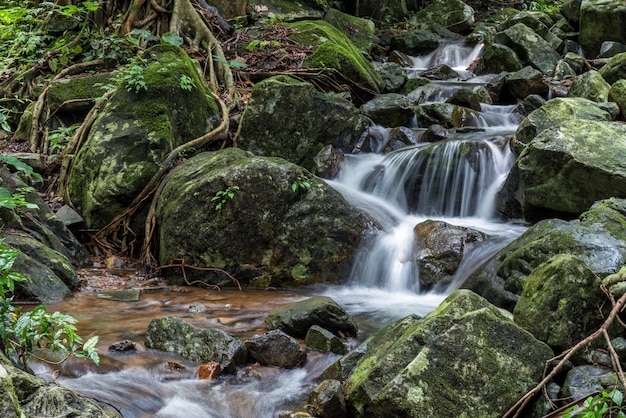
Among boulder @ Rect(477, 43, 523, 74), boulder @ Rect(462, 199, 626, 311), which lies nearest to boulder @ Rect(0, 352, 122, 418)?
boulder @ Rect(462, 199, 626, 311)

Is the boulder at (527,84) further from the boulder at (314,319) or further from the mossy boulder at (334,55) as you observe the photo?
the boulder at (314,319)

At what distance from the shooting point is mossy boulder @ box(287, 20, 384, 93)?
1068 cm

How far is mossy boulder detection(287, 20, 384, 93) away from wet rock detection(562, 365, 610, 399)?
8170mm

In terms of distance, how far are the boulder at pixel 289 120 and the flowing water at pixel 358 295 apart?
682 mm

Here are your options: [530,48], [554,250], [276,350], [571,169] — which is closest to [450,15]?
[530,48]

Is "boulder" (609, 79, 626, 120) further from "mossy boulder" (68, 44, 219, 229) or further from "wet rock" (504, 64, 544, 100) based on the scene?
"mossy boulder" (68, 44, 219, 229)

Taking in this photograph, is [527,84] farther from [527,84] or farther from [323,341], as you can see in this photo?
[323,341]

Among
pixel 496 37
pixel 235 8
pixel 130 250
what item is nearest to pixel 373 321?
pixel 130 250

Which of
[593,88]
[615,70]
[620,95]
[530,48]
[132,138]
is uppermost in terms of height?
[530,48]

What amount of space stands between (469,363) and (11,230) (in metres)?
4.90

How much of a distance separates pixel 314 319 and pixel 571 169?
3.67 meters

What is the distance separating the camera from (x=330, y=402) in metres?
3.46

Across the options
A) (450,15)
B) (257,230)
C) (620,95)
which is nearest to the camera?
(257,230)

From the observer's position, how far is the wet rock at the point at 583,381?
3.06 metres
